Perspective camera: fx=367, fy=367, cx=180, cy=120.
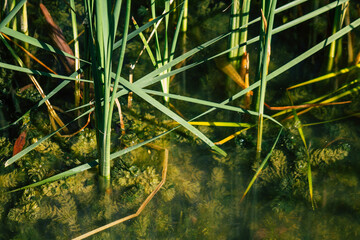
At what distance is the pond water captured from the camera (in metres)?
1.52

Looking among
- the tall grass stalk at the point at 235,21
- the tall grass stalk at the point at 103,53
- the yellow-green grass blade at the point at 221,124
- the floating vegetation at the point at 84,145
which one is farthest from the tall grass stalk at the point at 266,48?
the floating vegetation at the point at 84,145

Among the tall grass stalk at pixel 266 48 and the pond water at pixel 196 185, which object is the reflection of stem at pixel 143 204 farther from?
the tall grass stalk at pixel 266 48

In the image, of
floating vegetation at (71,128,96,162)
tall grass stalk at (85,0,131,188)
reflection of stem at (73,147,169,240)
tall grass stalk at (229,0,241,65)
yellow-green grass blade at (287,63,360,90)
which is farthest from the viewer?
yellow-green grass blade at (287,63,360,90)

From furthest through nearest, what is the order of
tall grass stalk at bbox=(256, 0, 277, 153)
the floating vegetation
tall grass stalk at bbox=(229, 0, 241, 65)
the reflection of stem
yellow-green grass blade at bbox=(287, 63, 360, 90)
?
yellow-green grass blade at bbox=(287, 63, 360, 90)
tall grass stalk at bbox=(229, 0, 241, 65)
the floating vegetation
the reflection of stem
tall grass stalk at bbox=(256, 0, 277, 153)

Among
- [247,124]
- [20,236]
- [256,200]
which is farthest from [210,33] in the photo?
[20,236]

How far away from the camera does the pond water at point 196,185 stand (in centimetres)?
152

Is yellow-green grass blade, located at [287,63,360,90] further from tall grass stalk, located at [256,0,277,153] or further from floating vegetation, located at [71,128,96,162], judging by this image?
floating vegetation, located at [71,128,96,162]

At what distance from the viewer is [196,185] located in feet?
5.56

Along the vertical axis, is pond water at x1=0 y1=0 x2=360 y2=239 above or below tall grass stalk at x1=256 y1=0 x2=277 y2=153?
below

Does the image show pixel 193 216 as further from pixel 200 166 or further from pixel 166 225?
pixel 200 166

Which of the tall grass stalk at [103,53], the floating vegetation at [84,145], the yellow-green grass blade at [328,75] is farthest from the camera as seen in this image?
the yellow-green grass blade at [328,75]

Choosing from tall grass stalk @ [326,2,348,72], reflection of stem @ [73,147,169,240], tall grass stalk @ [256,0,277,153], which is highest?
tall grass stalk @ [326,2,348,72]

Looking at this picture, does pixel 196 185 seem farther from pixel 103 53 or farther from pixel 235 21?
pixel 235 21

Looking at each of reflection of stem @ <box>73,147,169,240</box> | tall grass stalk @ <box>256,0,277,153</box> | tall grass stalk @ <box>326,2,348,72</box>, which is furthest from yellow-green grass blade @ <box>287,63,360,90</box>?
reflection of stem @ <box>73,147,169,240</box>
